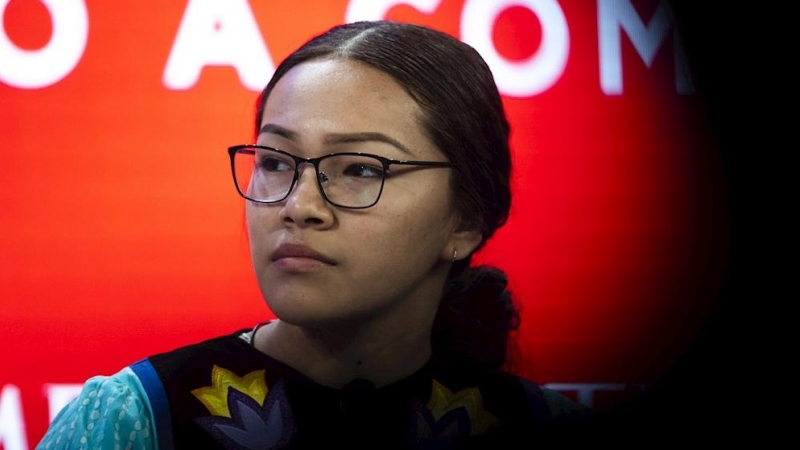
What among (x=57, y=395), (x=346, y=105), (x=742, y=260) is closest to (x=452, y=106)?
(x=346, y=105)

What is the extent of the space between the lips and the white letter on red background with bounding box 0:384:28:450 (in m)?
0.68

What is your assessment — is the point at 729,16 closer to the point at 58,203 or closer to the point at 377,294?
the point at 377,294

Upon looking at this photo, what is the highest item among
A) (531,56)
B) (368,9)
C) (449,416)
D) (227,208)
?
(368,9)

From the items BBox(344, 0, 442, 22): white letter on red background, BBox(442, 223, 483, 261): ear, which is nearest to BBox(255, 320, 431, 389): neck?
BBox(442, 223, 483, 261): ear

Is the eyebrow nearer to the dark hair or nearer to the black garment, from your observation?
the dark hair

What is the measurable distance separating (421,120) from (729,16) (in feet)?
2.11

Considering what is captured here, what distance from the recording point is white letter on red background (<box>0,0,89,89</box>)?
5.51 ft

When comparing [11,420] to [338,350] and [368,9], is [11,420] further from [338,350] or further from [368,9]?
[368,9]

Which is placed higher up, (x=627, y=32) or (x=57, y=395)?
(x=627, y=32)

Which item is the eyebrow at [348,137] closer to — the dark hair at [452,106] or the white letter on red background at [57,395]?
the dark hair at [452,106]

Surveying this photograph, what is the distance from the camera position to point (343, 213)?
4.32ft

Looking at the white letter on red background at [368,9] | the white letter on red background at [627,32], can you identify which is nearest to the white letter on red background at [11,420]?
the white letter on red background at [368,9]

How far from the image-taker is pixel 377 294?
137 cm

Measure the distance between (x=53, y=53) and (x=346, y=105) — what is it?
692 millimetres
